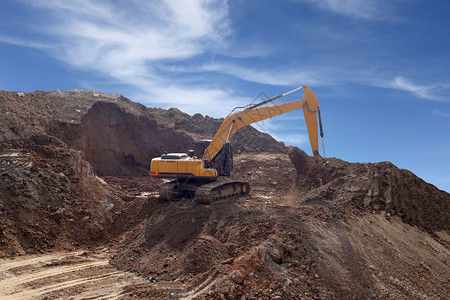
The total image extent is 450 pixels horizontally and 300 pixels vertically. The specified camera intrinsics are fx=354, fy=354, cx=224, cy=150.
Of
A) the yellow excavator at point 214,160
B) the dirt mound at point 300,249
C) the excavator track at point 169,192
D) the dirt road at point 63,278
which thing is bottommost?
the dirt road at point 63,278

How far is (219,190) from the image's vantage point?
45.2 feet

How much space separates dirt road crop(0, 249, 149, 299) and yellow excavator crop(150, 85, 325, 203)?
445cm

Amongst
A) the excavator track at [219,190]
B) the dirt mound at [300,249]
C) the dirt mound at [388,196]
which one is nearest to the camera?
the dirt mound at [300,249]

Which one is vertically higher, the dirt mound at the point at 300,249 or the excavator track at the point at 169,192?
the excavator track at the point at 169,192

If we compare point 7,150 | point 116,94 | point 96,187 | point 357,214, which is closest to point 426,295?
point 357,214

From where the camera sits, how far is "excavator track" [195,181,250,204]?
12.8 metres

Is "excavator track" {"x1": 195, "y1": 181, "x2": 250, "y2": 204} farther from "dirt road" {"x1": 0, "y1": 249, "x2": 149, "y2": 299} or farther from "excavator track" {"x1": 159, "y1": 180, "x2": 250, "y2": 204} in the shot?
"dirt road" {"x1": 0, "y1": 249, "x2": 149, "y2": 299}

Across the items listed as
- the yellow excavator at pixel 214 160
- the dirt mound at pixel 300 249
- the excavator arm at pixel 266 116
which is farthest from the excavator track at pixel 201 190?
the excavator arm at pixel 266 116

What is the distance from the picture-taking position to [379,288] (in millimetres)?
7488

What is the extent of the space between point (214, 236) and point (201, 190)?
347cm

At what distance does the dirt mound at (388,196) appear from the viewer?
1131cm

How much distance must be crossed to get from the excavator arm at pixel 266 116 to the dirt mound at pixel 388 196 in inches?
69.7

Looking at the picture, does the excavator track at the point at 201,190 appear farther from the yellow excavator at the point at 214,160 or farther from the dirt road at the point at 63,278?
the dirt road at the point at 63,278

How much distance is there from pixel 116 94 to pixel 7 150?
16.3 meters
